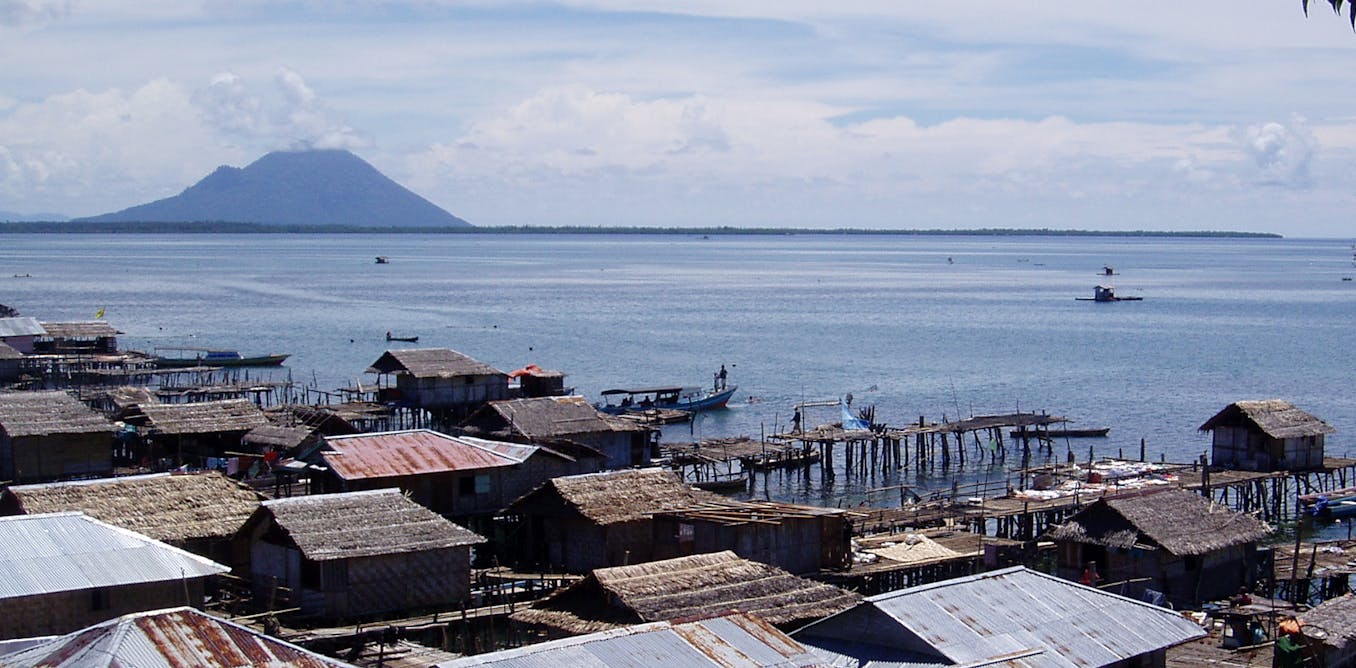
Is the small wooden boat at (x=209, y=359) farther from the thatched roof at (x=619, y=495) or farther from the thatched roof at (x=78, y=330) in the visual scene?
the thatched roof at (x=619, y=495)

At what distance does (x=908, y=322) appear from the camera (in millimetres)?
115250

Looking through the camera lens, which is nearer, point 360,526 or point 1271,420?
point 360,526

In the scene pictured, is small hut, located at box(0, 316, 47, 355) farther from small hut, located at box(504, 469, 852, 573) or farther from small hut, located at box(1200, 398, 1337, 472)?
small hut, located at box(1200, 398, 1337, 472)

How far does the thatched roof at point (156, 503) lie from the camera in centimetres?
2727

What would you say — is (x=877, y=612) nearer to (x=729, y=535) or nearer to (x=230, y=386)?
(x=729, y=535)

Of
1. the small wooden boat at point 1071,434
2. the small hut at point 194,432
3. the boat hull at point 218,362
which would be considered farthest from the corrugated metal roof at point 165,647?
the boat hull at point 218,362

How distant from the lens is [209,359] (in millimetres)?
75500

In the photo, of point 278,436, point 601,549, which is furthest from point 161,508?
point 278,436

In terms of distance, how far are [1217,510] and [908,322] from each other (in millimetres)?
83948

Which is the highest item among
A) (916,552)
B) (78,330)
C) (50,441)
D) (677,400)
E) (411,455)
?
(78,330)

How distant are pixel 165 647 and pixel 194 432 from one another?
26672mm

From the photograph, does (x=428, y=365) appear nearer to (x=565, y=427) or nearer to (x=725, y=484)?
(x=565, y=427)

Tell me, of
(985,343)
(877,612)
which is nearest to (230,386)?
(877,612)

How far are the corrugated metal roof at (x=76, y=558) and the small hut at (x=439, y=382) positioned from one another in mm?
27508
